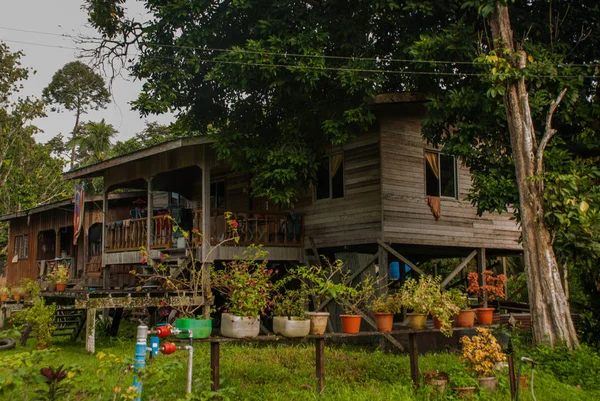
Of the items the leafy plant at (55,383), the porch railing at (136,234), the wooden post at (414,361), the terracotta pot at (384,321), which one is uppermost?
the porch railing at (136,234)

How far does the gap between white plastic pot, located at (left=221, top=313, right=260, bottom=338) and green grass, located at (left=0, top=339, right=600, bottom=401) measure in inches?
25.5

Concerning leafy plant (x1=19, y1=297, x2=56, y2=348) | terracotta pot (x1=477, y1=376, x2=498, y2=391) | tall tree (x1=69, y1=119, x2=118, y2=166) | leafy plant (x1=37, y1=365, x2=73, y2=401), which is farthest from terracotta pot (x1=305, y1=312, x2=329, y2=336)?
tall tree (x1=69, y1=119, x2=118, y2=166)

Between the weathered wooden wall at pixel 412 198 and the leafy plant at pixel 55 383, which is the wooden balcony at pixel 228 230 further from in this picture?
the leafy plant at pixel 55 383

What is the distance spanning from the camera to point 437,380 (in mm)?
8773

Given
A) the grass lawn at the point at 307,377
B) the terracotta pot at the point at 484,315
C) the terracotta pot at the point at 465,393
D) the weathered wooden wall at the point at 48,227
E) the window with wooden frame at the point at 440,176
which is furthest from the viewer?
the weathered wooden wall at the point at 48,227

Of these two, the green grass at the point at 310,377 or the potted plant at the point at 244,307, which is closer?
the potted plant at the point at 244,307

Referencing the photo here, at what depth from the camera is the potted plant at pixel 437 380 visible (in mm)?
8724

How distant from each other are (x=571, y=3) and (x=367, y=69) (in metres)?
4.39

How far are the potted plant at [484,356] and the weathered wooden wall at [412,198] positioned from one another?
20.0 ft

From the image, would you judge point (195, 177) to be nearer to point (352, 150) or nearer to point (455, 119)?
point (352, 150)

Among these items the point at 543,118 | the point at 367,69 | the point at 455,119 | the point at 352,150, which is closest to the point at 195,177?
the point at 352,150

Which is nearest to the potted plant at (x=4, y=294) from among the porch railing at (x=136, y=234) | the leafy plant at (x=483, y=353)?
the porch railing at (x=136, y=234)

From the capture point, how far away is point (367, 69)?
13.5m

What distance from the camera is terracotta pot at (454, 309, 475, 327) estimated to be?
10.1 m
